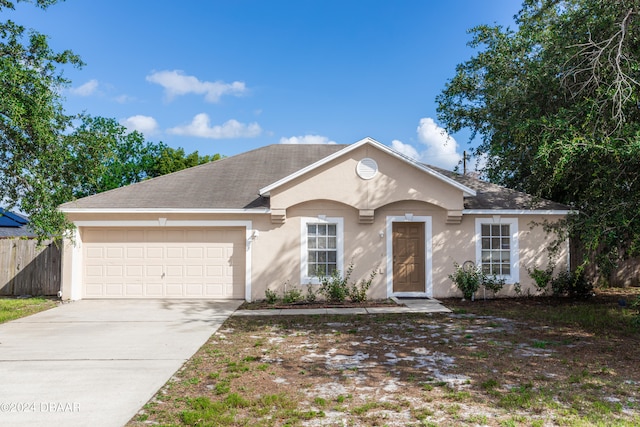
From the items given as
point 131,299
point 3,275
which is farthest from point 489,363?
point 3,275

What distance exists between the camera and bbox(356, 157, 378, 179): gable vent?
1251 cm

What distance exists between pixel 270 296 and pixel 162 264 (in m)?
3.46

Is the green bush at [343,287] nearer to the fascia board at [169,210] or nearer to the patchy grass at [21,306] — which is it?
the fascia board at [169,210]

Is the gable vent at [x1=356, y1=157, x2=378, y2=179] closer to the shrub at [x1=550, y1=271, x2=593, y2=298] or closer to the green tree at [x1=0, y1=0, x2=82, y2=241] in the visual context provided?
the shrub at [x1=550, y1=271, x2=593, y2=298]

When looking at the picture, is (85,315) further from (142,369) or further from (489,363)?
(489,363)

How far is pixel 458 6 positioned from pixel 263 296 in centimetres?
1202

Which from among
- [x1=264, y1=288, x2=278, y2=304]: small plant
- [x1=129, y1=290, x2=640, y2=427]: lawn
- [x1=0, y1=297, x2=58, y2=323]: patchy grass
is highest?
[x1=264, y1=288, x2=278, y2=304]: small plant

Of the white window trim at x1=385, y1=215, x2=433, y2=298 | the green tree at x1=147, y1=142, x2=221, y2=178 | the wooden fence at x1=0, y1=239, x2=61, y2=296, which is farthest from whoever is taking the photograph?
the green tree at x1=147, y1=142, x2=221, y2=178

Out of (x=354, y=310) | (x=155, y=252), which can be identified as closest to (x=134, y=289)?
(x=155, y=252)

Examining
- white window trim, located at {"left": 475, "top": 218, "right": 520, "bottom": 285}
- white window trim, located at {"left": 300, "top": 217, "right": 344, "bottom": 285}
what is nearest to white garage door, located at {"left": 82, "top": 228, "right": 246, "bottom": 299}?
white window trim, located at {"left": 300, "top": 217, "right": 344, "bottom": 285}

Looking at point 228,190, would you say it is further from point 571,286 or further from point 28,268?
point 571,286

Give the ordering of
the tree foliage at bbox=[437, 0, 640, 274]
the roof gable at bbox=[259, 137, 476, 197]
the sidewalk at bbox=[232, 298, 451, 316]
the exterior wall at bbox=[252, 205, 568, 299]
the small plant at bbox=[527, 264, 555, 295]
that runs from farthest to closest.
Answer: the exterior wall at bbox=[252, 205, 568, 299] → the small plant at bbox=[527, 264, 555, 295] → the roof gable at bbox=[259, 137, 476, 197] → the sidewalk at bbox=[232, 298, 451, 316] → the tree foliage at bbox=[437, 0, 640, 274]

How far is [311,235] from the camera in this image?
12852 millimetres

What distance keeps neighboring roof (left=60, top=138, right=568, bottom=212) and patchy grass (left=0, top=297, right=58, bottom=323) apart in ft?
9.01
